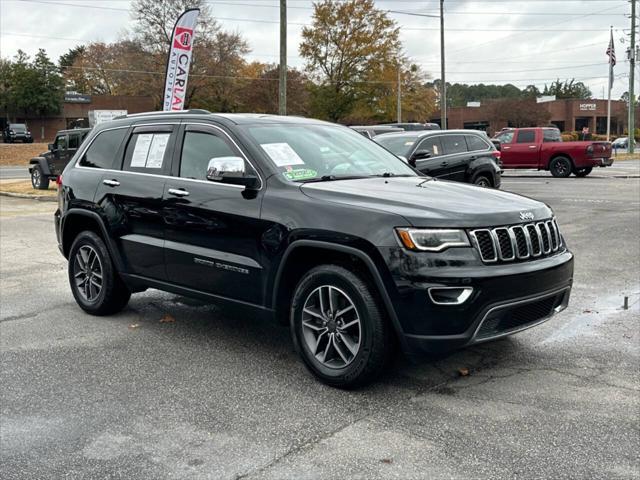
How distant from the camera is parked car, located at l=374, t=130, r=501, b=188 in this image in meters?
13.4

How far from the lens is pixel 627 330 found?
18.3 feet

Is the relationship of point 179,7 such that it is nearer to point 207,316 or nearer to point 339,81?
point 339,81

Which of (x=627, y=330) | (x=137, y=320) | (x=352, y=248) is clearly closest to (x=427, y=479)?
(x=352, y=248)

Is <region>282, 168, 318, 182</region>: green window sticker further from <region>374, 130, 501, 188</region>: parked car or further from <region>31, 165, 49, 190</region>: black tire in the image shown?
<region>31, 165, 49, 190</region>: black tire

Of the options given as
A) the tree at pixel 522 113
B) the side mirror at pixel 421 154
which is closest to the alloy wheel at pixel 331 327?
the side mirror at pixel 421 154

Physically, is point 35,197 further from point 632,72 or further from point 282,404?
point 632,72

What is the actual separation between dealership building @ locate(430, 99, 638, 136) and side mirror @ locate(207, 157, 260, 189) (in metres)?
73.8

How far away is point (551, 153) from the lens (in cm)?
2369

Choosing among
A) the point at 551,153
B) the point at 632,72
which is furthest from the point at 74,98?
the point at 551,153

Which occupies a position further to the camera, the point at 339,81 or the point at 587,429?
the point at 339,81

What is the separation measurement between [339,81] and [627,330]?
5082 cm

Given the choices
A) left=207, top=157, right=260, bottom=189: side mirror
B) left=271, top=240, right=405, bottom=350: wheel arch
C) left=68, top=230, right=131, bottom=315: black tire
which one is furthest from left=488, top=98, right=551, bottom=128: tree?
left=271, top=240, right=405, bottom=350: wheel arch

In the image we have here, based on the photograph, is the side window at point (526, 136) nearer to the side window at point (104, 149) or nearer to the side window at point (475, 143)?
the side window at point (475, 143)

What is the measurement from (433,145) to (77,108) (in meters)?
62.0
